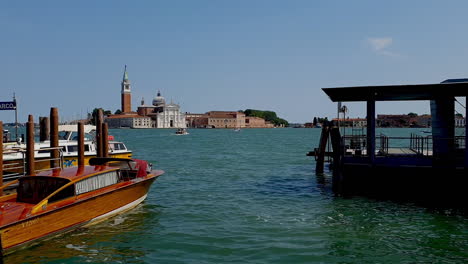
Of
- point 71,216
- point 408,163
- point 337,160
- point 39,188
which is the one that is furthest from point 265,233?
point 408,163

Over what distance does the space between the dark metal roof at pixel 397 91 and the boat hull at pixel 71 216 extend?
9378mm

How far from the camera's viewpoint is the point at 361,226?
46.9 feet

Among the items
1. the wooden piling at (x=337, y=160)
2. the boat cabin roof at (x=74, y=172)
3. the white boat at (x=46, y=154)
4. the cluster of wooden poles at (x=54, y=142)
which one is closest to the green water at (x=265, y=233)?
the wooden piling at (x=337, y=160)

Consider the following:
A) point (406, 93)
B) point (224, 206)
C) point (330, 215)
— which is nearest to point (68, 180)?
point (224, 206)

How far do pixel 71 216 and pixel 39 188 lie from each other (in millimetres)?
1311

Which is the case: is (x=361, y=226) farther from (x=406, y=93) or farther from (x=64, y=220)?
(x=64, y=220)

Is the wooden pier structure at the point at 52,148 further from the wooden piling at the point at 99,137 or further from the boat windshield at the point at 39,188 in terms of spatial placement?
the boat windshield at the point at 39,188

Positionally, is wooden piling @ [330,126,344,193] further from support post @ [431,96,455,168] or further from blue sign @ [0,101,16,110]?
blue sign @ [0,101,16,110]

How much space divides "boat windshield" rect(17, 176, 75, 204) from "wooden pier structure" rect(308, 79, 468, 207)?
1164 centimetres

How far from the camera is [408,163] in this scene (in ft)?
60.6

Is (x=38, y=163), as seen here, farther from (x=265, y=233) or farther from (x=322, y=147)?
(x=322, y=147)

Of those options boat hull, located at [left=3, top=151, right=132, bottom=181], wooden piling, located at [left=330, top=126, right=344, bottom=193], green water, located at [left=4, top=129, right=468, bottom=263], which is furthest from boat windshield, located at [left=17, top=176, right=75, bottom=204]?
wooden piling, located at [left=330, top=126, right=344, bottom=193]

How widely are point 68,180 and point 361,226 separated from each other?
30.5 ft

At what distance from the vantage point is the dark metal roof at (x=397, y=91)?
17422 millimetres
